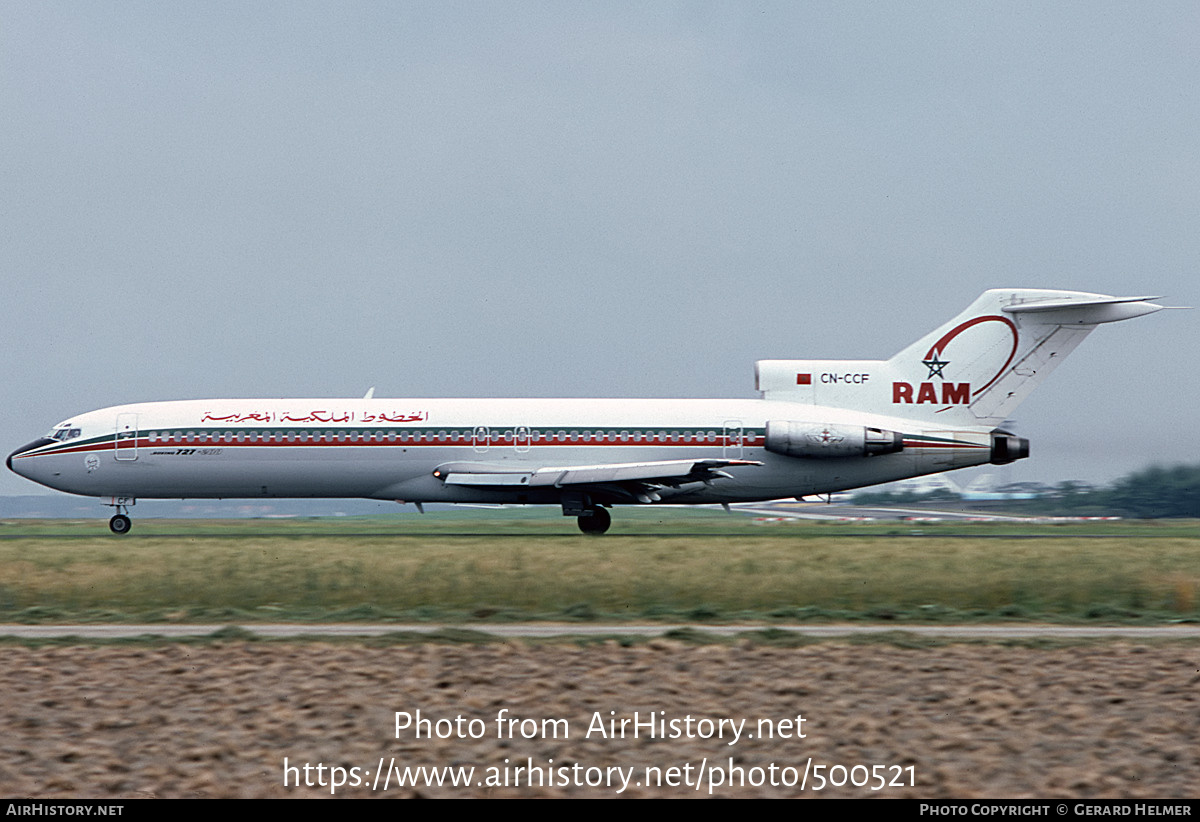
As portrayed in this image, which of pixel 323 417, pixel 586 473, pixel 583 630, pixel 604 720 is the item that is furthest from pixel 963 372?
pixel 604 720

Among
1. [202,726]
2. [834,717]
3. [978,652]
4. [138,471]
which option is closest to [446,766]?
[202,726]

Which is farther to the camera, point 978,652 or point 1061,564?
point 1061,564

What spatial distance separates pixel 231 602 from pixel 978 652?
12239mm

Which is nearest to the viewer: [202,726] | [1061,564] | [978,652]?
[202,726]

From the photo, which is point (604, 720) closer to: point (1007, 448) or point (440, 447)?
point (440, 447)

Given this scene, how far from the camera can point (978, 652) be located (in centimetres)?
1546

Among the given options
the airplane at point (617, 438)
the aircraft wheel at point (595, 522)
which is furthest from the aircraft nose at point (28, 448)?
the aircraft wheel at point (595, 522)

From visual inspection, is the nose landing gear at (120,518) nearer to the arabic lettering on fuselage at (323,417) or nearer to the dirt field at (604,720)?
the arabic lettering on fuselage at (323,417)

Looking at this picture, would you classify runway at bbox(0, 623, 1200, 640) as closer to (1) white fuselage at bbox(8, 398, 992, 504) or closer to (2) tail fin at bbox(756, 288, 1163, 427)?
(1) white fuselage at bbox(8, 398, 992, 504)

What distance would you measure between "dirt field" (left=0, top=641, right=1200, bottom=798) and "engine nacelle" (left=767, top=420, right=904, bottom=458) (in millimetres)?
23364

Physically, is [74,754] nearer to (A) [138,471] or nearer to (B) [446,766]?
(B) [446,766]

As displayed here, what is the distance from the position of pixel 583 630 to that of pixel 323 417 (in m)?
23.4

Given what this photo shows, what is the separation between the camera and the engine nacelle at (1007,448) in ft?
131

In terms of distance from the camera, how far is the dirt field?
10336 millimetres
